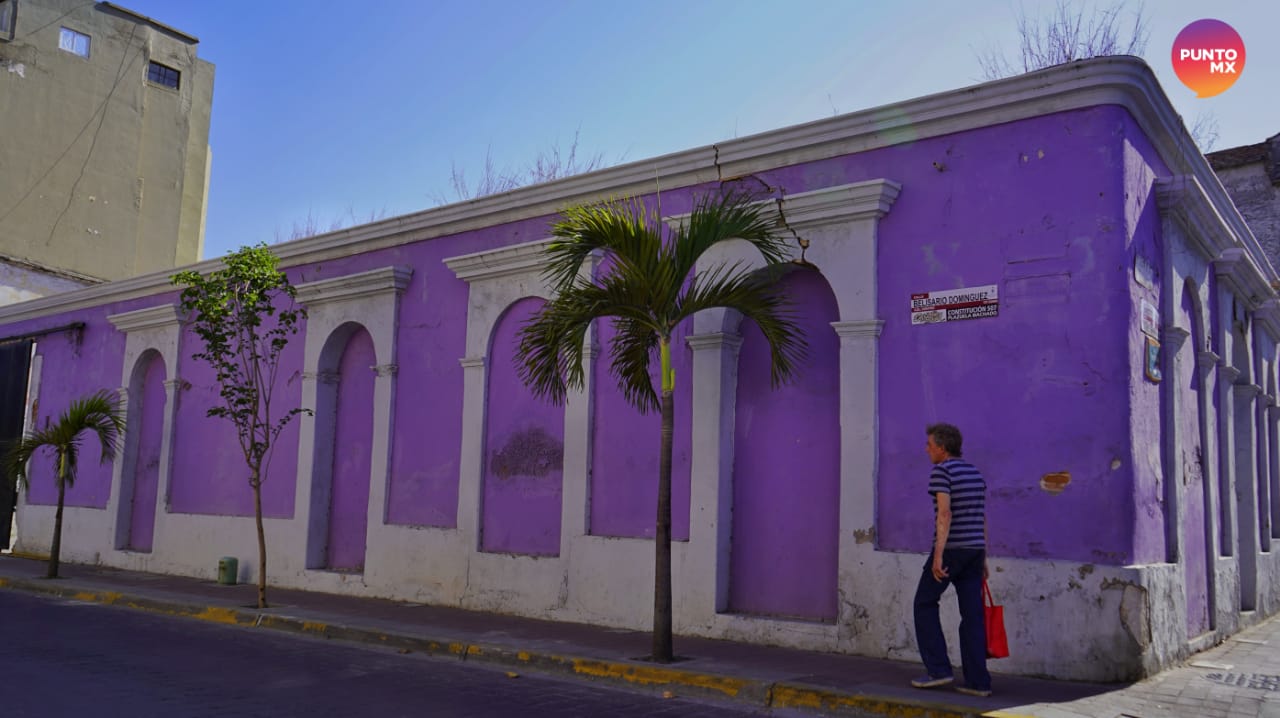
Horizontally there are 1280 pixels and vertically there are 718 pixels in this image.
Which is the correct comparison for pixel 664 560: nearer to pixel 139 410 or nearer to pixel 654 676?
pixel 654 676

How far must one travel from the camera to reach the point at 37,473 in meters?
19.9

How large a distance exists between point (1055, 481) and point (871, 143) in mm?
3512

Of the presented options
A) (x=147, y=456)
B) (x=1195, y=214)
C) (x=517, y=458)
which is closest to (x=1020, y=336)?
(x=1195, y=214)

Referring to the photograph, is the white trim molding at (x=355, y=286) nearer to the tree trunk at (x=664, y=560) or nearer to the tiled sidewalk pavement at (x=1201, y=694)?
the tree trunk at (x=664, y=560)

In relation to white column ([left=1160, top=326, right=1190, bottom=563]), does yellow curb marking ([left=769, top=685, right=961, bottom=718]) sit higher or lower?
lower

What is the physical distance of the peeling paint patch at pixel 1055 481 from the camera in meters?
8.16

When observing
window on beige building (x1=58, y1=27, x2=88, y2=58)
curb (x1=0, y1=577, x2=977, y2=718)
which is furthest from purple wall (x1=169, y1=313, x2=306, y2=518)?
window on beige building (x1=58, y1=27, x2=88, y2=58)

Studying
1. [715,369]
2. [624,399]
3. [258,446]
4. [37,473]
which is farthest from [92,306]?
[715,369]

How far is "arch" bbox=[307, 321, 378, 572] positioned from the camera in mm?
14164

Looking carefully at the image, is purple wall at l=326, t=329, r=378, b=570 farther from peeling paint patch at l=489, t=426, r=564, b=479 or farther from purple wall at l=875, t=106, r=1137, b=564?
purple wall at l=875, t=106, r=1137, b=564

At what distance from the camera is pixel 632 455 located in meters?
11.0

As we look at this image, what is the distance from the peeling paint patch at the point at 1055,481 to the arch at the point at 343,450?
900cm

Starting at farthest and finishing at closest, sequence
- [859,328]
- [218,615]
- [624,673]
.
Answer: [218,615]
[859,328]
[624,673]

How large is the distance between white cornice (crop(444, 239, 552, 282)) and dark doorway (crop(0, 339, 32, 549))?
1246 centimetres
